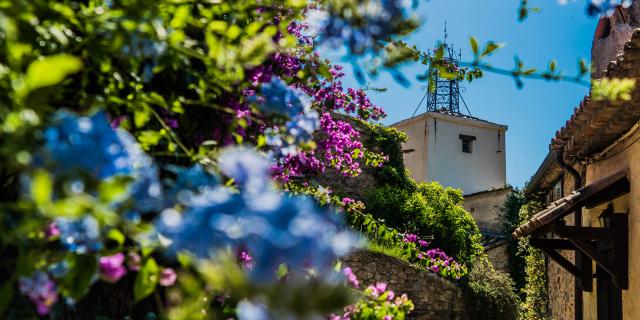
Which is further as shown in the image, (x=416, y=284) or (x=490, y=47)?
(x=416, y=284)

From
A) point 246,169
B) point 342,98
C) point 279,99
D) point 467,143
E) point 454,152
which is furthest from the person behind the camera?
point 467,143

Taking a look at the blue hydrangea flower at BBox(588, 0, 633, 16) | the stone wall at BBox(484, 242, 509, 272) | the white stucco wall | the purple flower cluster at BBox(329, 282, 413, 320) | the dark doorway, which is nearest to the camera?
the purple flower cluster at BBox(329, 282, 413, 320)

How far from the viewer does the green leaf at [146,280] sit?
0.84 metres

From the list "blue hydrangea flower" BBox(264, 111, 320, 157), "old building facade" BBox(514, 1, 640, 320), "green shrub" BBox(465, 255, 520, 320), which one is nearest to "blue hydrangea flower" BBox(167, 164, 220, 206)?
"blue hydrangea flower" BBox(264, 111, 320, 157)

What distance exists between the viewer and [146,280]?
2.86 feet

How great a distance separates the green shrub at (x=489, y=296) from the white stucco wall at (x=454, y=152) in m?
7.57

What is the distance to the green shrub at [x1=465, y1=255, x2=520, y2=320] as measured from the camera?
12.1 meters

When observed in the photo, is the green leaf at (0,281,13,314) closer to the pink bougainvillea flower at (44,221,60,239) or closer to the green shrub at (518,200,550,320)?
the pink bougainvillea flower at (44,221,60,239)

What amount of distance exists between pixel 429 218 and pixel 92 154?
1239 cm

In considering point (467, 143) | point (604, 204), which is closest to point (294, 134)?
point (604, 204)

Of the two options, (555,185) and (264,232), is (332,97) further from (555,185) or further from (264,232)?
(555,185)

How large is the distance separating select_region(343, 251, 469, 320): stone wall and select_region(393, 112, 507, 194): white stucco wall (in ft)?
29.0

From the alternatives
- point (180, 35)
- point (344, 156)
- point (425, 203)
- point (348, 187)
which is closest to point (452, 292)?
point (425, 203)

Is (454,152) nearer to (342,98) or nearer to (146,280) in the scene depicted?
(342,98)
